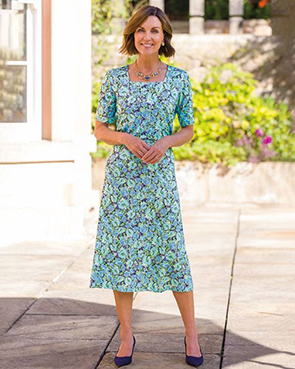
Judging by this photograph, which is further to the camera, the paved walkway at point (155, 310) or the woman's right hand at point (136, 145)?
the paved walkway at point (155, 310)

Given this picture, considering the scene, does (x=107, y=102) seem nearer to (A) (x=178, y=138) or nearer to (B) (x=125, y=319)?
(A) (x=178, y=138)

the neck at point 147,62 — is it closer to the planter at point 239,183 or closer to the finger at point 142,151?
the finger at point 142,151

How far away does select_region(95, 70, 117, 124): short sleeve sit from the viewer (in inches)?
154

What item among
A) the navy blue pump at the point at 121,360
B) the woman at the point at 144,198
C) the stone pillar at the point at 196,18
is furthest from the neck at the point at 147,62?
the stone pillar at the point at 196,18

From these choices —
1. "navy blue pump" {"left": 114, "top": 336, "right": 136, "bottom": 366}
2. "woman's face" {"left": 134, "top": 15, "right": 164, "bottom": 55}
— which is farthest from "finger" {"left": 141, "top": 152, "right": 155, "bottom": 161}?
"navy blue pump" {"left": 114, "top": 336, "right": 136, "bottom": 366}

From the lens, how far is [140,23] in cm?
385

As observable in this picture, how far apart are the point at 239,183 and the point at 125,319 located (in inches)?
242

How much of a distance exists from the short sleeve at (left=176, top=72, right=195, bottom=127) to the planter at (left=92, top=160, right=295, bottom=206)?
19.6 feet

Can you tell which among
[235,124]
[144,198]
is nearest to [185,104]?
[144,198]

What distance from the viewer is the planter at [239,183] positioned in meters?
9.89

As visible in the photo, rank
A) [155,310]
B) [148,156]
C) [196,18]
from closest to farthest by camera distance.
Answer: [148,156] < [155,310] < [196,18]

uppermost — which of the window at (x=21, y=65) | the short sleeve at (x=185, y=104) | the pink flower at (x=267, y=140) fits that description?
the window at (x=21, y=65)

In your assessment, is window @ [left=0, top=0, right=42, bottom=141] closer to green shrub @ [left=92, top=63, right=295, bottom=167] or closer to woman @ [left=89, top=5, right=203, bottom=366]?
green shrub @ [left=92, top=63, right=295, bottom=167]

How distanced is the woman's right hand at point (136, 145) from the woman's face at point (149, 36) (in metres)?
0.38
